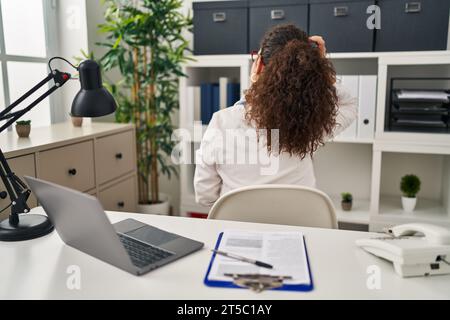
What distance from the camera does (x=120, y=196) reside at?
8.52ft

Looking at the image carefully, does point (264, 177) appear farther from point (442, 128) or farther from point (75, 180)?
point (442, 128)

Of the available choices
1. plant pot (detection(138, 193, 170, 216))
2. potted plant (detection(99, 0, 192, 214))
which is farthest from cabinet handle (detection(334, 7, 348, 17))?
plant pot (detection(138, 193, 170, 216))

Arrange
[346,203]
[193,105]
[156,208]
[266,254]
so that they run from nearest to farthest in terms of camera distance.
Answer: [266,254] → [346,203] → [193,105] → [156,208]

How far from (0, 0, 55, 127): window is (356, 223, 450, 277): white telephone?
7.45ft

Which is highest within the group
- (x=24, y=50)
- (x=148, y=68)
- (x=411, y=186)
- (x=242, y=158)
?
(x=24, y=50)

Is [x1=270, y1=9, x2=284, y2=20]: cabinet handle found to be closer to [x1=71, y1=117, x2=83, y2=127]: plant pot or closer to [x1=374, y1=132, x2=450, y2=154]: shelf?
[x1=374, y1=132, x2=450, y2=154]: shelf

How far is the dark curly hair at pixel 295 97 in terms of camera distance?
56.5 inches

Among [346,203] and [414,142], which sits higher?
[414,142]

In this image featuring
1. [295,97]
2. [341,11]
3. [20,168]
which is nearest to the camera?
[295,97]

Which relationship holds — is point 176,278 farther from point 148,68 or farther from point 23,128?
point 148,68

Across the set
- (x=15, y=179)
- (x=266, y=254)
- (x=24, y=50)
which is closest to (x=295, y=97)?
(x=266, y=254)

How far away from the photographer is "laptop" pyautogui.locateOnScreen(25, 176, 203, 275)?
0.88 metres

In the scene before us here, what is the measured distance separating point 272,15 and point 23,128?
1.56 m

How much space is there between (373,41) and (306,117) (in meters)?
1.29
